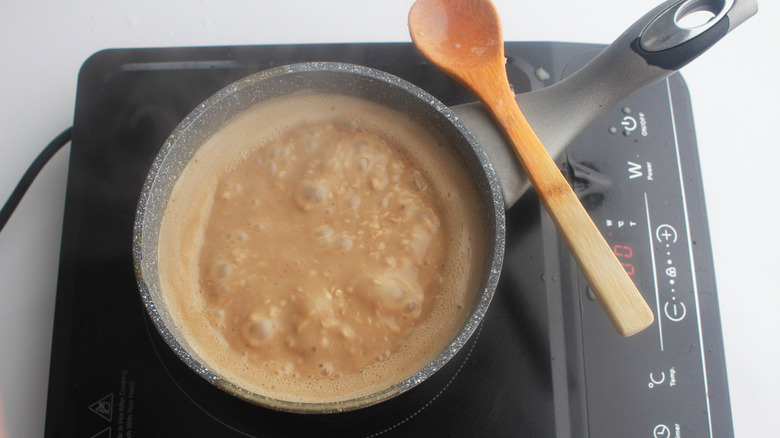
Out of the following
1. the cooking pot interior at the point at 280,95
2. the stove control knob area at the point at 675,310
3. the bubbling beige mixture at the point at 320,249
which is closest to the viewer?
the cooking pot interior at the point at 280,95

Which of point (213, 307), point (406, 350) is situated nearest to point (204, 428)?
point (213, 307)

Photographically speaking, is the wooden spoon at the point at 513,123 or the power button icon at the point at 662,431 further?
the power button icon at the point at 662,431

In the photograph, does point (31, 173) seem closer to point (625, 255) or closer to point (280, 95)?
point (280, 95)

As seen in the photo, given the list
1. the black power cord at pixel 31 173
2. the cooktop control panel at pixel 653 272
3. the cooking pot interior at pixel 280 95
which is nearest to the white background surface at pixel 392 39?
the black power cord at pixel 31 173

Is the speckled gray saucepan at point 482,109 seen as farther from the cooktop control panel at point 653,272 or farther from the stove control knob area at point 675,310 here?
the stove control knob area at point 675,310

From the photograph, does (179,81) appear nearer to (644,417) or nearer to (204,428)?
(204,428)
